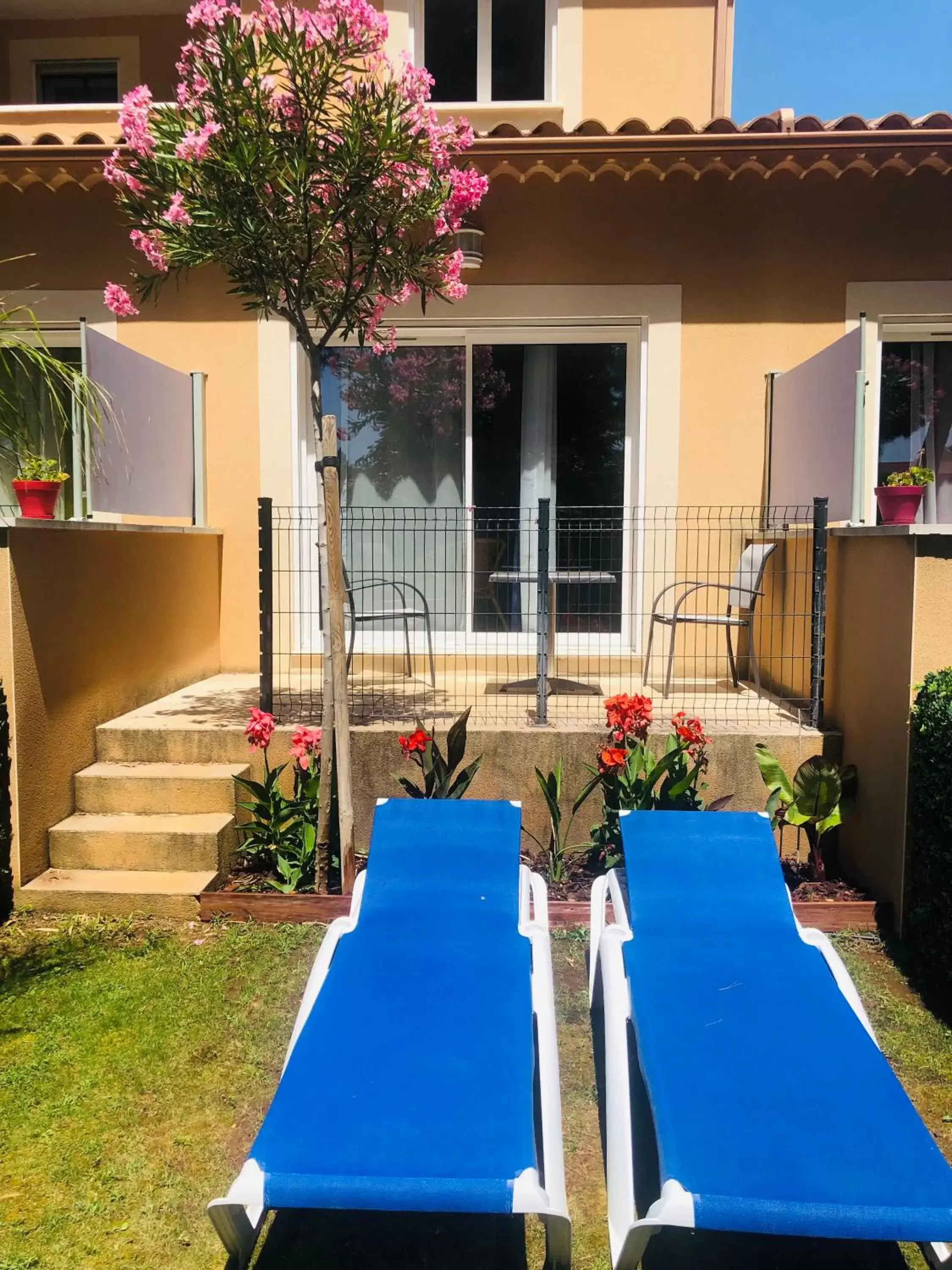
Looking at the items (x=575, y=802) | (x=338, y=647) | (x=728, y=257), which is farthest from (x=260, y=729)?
(x=728, y=257)

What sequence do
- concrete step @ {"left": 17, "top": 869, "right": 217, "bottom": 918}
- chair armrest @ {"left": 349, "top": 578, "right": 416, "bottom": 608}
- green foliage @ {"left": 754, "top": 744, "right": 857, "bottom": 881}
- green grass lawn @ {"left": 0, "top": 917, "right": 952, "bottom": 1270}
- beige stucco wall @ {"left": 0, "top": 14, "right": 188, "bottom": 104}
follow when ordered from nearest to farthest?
1. green grass lawn @ {"left": 0, "top": 917, "right": 952, "bottom": 1270}
2. concrete step @ {"left": 17, "top": 869, "right": 217, "bottom": 918}
3. green foliage @ {"left": 754, "top": 744, "right": 857, "bottom": 881}
4. chair armrest @ {"left": 349, "top": 578, "right": 416, "bottom": 608}
5. beige stucco wall @ {"left": 0, "top": 14, "right": 188, "bottom": 104}

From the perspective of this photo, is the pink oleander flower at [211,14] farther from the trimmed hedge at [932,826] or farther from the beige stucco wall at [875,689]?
the trimmed hedge at [932,826]

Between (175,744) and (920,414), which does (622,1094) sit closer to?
(175,744)

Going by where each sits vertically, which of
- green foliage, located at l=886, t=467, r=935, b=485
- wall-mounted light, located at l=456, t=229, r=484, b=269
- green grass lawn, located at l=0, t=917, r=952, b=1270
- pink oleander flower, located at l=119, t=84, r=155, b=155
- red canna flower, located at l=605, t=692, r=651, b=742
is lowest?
green grass lawn, located at l=0, t=917, r=952, b=1270

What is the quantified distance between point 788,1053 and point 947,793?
63.6 inches

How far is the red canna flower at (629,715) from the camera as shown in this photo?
4594mm

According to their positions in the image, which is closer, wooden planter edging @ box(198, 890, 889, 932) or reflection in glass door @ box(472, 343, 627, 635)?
wooden planter edging @ box(198, 890, 889, 932)

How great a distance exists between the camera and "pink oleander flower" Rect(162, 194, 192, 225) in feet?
11.5

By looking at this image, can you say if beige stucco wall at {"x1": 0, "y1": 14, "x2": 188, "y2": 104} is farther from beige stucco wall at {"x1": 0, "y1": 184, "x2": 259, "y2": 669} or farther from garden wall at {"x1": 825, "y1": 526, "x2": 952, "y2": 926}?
garden wall at {"x1": 825, "y1": 526, "x2": 952, "y2": 926}

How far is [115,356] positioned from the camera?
5660 mm

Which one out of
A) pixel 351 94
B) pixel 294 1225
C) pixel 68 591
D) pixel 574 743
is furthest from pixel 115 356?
pixel 294 1225

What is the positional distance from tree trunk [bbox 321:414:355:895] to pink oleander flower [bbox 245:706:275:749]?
1.49ft

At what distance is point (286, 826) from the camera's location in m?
4.68

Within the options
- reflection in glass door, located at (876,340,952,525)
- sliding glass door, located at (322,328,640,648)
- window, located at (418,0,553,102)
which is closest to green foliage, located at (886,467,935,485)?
reflection in glass door, located at (876,340,952,525)
